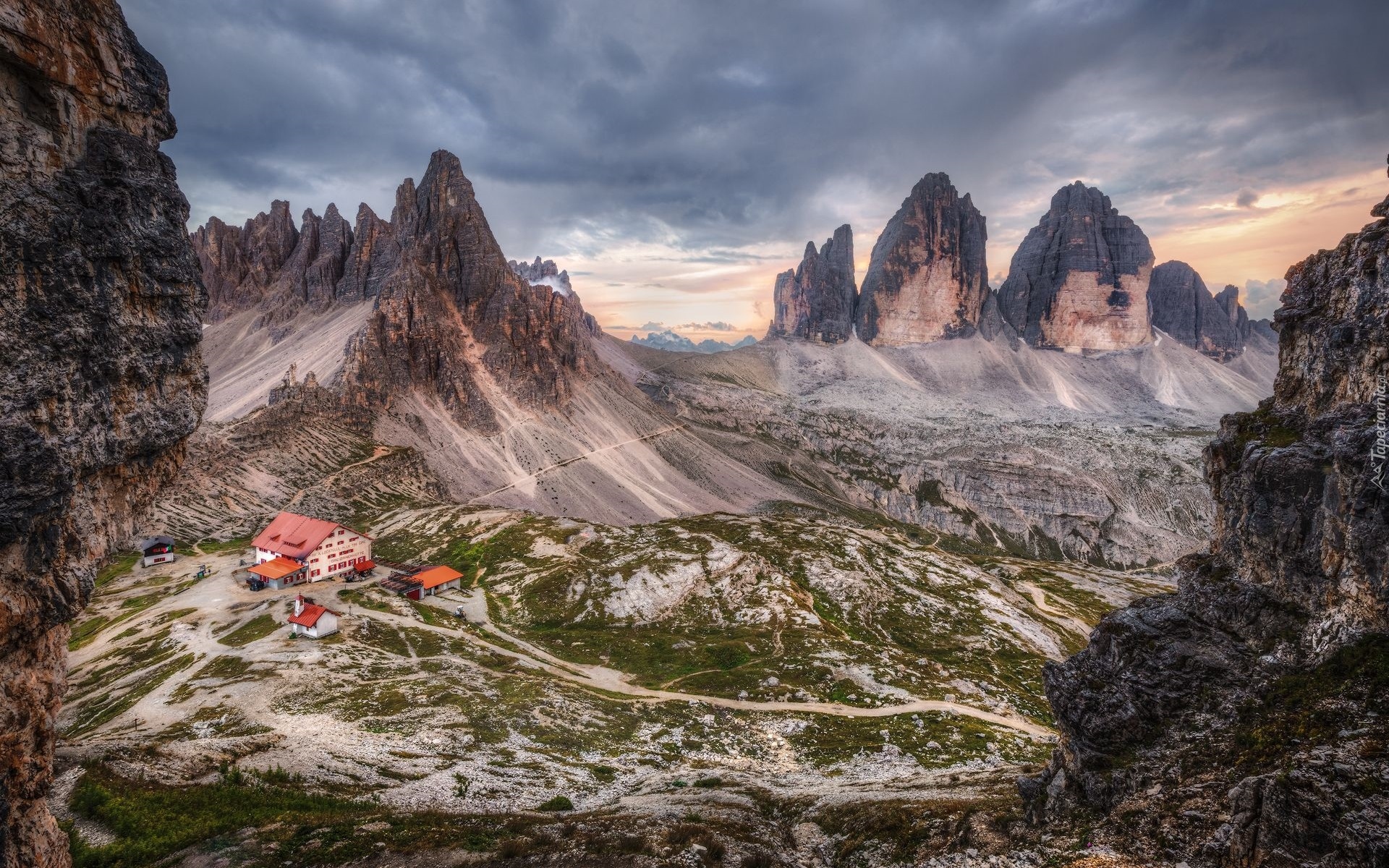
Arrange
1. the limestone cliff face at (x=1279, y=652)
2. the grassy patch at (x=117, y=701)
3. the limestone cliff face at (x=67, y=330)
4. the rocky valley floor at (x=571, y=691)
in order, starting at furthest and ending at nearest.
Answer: the grassy patch at (x=117, y=701), the rocky valley floor at (x=571, y=691), the limestone cliff face at (x=67, y=330), the limestone cliff face at (x=1279, y=652)

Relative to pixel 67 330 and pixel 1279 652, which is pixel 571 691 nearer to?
pixel 67 330

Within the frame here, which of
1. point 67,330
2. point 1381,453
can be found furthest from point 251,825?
point 1381,453

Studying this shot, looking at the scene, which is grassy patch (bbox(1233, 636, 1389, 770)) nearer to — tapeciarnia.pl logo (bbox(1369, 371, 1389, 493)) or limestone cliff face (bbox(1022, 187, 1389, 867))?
limestone cliff face (bbox(1022, 187, 1389, 867))

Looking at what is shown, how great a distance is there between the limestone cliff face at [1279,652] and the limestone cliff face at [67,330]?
106 ft

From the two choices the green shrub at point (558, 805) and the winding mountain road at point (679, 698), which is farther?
the winding mountain road at point (679, 698)

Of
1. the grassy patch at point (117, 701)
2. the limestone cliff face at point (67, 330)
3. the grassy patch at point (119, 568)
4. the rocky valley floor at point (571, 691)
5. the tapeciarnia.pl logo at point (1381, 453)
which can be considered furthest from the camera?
the grassy patch at point (119, 568)

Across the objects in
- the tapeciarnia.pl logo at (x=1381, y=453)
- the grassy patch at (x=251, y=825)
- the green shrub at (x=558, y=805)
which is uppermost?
the tapeciarnia.pl logo at (x=1381, y=453)

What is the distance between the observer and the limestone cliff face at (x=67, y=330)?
49.8 feet

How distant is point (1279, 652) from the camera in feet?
64.7

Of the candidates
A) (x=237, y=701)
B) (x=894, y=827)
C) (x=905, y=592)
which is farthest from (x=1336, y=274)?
(x=905, y=592)

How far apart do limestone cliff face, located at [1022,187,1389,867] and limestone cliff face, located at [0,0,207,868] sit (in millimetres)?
32358

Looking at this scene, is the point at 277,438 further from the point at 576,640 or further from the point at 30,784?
the point at 30,784

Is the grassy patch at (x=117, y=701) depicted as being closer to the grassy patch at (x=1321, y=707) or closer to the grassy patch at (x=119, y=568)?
the grassy patch at (x=119, y=568)

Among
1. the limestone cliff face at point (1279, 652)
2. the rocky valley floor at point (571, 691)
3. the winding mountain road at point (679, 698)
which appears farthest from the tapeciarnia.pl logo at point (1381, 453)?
the winding mountain road at point (679, 698)
